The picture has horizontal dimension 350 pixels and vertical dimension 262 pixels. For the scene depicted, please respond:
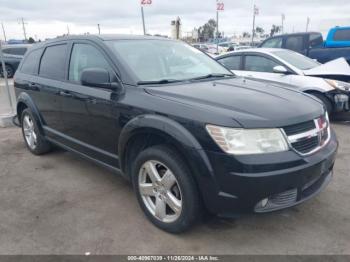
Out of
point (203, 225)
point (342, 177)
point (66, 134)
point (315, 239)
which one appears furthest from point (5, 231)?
point (342, 177)

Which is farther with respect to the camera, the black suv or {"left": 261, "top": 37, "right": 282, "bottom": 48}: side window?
{"left": 261, "top": 37, "right": 282, "bottom": 48}: side window

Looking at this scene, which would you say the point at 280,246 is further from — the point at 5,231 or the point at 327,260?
the point at 5,231

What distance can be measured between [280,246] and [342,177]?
1790 mm

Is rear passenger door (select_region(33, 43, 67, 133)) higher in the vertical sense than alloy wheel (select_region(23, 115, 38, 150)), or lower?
higher

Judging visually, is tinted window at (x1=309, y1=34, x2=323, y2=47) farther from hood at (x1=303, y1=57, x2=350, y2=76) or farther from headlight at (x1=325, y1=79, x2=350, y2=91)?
headlight at (x1=325, y1=79, x2=350, y2=91)

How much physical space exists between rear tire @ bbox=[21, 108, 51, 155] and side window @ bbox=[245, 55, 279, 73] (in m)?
4.58

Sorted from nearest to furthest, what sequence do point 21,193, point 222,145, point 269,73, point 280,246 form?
point 222,145 → point 280,246 → point 21,193 → point 269,73

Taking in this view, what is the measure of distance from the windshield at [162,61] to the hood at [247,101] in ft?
0.93

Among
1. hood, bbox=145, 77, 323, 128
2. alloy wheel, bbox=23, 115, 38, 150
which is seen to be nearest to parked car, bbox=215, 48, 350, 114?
hood, bbox=145, 77, 323, 128

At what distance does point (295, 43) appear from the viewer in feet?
36.2

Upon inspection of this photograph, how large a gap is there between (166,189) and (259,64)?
5.19m

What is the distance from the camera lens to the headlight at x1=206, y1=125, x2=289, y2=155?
A: 2480mm

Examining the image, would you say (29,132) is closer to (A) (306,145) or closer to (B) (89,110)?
(B) (89,110)

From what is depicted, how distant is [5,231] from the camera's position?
3186 mm
